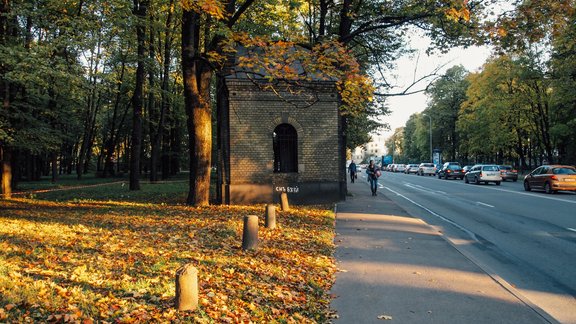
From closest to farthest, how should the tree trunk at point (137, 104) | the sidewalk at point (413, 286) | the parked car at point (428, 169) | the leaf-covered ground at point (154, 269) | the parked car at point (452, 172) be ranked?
the leaf-covered ground at point (154, 269) < the sidewalk at point (413, 286) < the tree trunk at point (137, 104) < the parked car at point (452, 172) < the parked car at point (428, 169)

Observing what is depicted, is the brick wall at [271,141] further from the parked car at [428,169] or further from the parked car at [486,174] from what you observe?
the parked car at [428,169]

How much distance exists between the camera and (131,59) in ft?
67.5

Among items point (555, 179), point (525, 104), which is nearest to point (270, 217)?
point (555, 179)

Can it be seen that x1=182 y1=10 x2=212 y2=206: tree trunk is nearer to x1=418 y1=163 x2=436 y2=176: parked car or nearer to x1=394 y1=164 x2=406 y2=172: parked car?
x1=418 y1=163 x2=436 y2=176: parked car

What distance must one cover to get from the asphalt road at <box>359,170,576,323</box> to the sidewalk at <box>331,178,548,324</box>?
36cm

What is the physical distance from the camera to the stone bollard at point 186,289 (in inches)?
173

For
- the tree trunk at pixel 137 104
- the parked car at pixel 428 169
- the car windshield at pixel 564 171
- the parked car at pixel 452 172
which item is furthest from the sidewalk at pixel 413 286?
the parked car at pixel 428 169

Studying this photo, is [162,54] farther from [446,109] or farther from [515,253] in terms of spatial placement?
[446,109]

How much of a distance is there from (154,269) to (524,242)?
7.75 metres

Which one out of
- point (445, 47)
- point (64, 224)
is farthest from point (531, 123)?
point (64, 224)

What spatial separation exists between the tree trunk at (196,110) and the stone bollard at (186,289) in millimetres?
9965

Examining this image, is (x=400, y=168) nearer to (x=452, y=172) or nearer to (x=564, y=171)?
(x=452, y=172)

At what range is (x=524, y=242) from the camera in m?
9.46

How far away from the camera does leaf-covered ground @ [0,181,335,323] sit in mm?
4516
